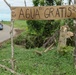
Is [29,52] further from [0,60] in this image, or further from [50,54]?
[0,60]

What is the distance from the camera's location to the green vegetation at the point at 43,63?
823 centimetres

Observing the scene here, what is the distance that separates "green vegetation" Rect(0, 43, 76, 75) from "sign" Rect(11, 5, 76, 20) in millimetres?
1253

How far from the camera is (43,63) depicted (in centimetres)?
918

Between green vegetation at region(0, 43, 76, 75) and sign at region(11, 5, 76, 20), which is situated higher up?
sign at region(11, 5, 76, 20)

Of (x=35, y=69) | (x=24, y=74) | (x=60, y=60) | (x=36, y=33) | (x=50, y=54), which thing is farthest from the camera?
(x=36, y=33)

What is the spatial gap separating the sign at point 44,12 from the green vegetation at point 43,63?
4.11 ft

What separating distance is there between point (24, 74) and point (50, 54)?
104 inches

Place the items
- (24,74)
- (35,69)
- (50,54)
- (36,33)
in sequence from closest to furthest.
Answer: (24,74) < (35,69) < (50,54) < (36,33)

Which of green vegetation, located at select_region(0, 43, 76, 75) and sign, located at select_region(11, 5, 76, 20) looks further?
green vegetation, located at select_region(0, 43, 76, 75)

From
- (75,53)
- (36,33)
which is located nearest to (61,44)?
(75,53)

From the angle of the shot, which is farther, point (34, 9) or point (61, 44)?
point (61, 44)

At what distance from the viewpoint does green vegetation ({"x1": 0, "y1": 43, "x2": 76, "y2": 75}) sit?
324 inches

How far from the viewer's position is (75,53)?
28.2ft

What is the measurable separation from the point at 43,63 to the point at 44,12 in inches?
66.1
